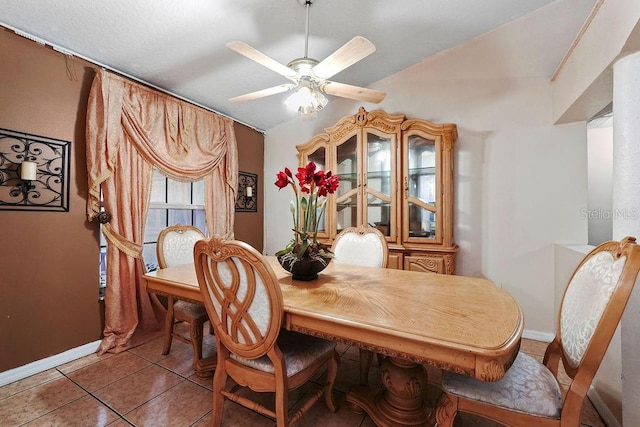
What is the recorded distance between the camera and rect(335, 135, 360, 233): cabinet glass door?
2969 millimetres

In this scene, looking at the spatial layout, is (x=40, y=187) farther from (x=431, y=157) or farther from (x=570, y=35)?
(x=570, y=35)

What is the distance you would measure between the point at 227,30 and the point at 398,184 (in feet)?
6.31

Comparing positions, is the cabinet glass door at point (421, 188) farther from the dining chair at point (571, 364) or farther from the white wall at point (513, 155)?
the dining chair at point (571, 364)

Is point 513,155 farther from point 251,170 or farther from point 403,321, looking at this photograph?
point 251,170

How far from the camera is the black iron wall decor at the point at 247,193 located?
3506 millimetres

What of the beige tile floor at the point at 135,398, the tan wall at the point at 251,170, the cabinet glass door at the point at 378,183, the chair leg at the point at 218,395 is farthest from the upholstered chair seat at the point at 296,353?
the tan wall at the point at 251,170

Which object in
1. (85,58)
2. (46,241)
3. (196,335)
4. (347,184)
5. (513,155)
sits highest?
(85,58)

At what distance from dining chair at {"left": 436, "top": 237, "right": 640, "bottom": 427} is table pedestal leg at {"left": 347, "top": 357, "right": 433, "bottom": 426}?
0.28 metres

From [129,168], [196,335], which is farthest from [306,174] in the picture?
[129,168]

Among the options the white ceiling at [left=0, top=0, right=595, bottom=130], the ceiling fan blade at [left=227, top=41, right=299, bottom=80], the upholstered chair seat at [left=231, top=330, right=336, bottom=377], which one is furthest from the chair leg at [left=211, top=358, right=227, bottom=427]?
the white ceiling at [left=0, top=0, right=595, bottom=130]

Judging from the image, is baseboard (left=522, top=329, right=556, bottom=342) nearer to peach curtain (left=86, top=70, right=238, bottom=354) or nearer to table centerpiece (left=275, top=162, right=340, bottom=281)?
table centerpiece (left=275, top=162, right=340, bottom=281)

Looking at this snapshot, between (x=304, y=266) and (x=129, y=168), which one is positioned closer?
→ (x=304, y=266)

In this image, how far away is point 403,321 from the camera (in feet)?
3.30

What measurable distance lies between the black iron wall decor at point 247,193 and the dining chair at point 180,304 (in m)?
1.06
